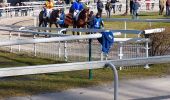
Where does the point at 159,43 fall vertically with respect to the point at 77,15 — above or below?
below

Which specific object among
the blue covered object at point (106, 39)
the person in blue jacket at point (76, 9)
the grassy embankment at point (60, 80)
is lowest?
the grassy embankment at point (60, 80)

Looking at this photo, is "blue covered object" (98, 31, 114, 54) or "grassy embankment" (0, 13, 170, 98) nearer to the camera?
"grassy embankment" (0, 13, 170, 98)

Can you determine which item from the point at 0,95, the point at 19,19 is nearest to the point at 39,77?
the point at 0,95

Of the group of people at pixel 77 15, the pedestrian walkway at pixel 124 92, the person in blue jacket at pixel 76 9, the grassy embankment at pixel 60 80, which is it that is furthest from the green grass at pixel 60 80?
the person in blue jacket at pixel 76 9

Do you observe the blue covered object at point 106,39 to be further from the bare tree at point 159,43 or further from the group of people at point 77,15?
the group of people at point 77,15

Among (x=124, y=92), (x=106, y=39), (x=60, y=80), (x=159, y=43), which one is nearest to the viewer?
(x=124, y=92)

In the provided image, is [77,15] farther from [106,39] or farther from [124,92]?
[124,92]

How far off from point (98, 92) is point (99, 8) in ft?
96.4

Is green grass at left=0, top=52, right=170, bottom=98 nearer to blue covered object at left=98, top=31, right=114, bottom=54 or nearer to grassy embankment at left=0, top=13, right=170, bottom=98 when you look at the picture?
grassy embankment at left=0, top=13, right=170, bottom=98

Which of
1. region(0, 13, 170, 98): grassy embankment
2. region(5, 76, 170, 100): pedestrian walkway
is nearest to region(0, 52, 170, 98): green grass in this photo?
region(0, 13, 170, 98): grassy embankment

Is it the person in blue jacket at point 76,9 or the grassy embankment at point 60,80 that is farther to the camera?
the person in blue jacket at point 76,9

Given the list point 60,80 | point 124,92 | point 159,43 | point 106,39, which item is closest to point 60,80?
point 60,80

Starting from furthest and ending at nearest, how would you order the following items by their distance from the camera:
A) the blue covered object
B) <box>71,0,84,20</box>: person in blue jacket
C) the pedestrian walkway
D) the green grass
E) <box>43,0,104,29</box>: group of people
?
<box>71,0,84,20</box>: person in blue jacket
<box>43,0,104,29</box>: group of people
the blue covered object
the green grass
the pedestrian walkway

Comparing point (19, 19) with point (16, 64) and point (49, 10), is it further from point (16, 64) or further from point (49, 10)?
point (16, 64)
